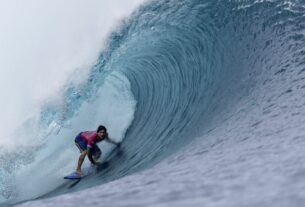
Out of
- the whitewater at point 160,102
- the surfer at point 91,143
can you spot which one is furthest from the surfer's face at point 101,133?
the whitewater at point 160,102

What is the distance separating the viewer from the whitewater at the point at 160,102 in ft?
6.42

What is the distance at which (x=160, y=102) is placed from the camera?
738cm

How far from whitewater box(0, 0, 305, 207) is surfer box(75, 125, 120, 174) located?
0.81 ft

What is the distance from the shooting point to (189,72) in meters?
7.21

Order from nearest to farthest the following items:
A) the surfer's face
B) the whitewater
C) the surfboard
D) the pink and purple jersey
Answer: the whitewater → the surfer's face → the pink and purple jersey → the surfboard

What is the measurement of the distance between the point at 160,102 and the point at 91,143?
4.61ft

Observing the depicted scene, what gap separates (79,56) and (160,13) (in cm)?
205

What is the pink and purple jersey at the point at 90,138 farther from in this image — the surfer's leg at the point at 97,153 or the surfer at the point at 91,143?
the surfer's leg at the point at 97,153

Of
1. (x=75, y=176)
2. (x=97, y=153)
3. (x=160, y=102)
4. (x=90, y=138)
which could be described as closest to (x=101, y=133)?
(x=90, y=138)

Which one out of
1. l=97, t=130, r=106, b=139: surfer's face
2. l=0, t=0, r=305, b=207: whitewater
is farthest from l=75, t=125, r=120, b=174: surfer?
l=0, t=0, r=305, b=207: whitewater

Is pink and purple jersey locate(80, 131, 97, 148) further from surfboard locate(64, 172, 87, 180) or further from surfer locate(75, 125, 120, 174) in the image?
surfboard locate(64, 172, 87, 180)

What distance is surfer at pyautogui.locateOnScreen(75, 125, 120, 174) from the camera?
21.3 feet

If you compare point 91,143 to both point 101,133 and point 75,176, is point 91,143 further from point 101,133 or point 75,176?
point 75,176

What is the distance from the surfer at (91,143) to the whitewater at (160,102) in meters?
0.25
